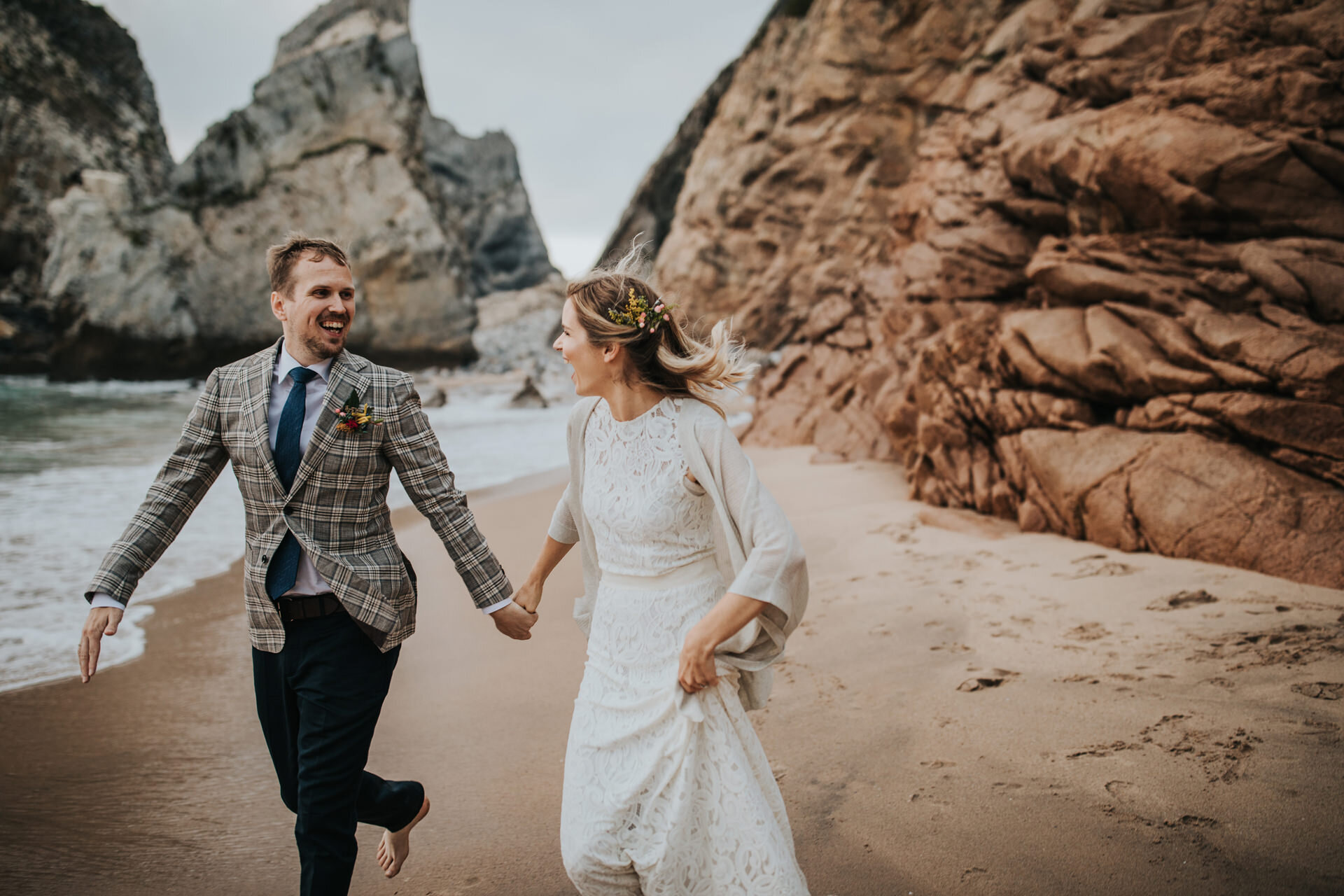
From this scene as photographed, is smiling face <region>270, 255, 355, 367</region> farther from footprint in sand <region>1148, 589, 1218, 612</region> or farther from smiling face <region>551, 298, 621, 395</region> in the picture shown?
footprint in sand <region>1148, 589, 1218, 612</region>

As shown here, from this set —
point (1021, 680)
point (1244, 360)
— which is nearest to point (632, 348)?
point (1021, 680)

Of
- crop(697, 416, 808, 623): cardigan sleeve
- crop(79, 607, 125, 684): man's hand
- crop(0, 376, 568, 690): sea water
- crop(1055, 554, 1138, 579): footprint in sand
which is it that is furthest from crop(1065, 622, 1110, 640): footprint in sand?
crop(0, 376, 568, 690): sea water

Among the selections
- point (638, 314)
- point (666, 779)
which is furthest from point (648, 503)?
point (666, 779)

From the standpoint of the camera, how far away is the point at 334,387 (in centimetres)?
226

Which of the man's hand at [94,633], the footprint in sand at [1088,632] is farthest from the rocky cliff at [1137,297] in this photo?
the man's hand at [94,633]

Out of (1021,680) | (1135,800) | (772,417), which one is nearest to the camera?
(1135,800)

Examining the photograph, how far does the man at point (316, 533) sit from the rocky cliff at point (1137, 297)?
4951mm

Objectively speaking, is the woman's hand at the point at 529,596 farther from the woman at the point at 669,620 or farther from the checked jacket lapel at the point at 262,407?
the checked jacket lapel at the point at 262,407

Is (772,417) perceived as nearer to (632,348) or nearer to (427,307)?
(632,348)

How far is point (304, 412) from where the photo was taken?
225cm

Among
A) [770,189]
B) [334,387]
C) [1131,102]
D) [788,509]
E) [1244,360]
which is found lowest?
[788,509]

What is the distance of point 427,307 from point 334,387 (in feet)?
127

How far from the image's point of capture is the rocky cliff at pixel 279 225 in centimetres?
3088

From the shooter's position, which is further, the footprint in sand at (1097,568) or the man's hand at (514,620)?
the footprint in sand at (1097,568)
